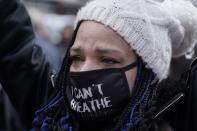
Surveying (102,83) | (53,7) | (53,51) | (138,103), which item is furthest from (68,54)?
(53,7)

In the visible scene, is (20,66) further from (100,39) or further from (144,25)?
(144,25)

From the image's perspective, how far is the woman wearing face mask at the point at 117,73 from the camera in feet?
7.73

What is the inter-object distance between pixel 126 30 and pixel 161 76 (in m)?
0.29

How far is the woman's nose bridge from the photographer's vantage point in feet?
7.83

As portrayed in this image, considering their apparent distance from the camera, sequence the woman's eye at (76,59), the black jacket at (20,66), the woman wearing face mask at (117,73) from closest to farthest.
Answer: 1. the woman wearing face mask at (117,73)
2. the woman's eye at (76,59)
3. the black jacket at (20,66)

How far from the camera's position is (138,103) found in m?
2.36

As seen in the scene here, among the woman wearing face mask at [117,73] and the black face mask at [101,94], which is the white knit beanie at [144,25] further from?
the black face mask at [101,94]

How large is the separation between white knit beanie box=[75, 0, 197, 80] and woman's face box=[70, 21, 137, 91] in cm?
3

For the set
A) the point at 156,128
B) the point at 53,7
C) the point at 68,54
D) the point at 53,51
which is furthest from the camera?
the point at 53,7

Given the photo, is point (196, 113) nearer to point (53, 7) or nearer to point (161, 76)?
point (161, 76)

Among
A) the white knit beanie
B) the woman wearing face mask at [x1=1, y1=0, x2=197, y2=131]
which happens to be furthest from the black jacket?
the white knit beanie

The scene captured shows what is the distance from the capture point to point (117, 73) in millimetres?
2387

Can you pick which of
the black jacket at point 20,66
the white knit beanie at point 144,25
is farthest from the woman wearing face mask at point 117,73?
the black jacket at point 20,66

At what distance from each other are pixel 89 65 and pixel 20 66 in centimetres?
50
